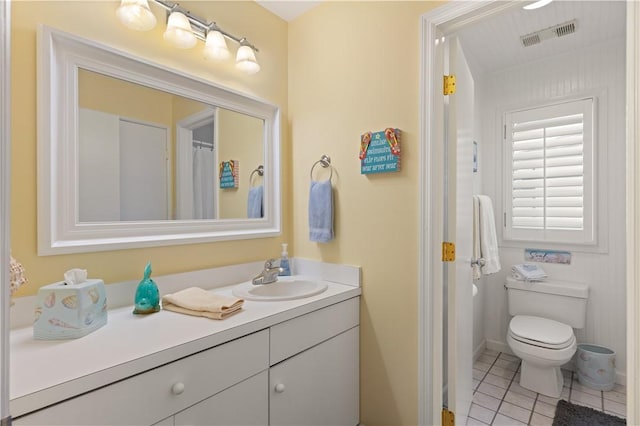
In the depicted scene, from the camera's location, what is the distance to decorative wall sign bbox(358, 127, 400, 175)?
61.1 inches

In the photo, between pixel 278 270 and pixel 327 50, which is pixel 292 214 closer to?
pixel 278 270

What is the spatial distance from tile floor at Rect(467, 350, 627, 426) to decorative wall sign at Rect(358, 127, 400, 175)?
63.4 inches

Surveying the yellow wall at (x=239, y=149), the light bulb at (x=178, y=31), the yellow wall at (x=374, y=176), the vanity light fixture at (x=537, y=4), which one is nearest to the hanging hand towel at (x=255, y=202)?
the yellow wall at (x=239, y=149)

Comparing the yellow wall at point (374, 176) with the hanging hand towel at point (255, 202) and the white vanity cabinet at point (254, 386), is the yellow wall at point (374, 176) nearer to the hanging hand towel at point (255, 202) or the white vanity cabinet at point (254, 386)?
the white vanity cabinet at point (254, 386)

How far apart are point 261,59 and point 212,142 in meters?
0.64

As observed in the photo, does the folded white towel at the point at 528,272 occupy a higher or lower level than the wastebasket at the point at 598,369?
higher

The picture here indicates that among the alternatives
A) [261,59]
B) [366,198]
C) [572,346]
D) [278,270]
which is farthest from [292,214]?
[572,346]

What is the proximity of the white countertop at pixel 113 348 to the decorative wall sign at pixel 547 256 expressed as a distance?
227cm

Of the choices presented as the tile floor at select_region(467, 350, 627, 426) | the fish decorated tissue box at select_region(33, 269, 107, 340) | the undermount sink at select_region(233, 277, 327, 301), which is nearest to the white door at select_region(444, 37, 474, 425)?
the tile floor at select_region(467, 350, 627, 426)

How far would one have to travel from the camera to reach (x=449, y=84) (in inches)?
59.1

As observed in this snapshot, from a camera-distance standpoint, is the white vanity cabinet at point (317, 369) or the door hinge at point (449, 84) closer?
the white vanity cabinet at point (317, 369)

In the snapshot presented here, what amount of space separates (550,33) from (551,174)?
1.03 m

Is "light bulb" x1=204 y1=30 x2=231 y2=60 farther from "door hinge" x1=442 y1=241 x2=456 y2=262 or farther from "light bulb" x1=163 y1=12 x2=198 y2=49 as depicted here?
"door hinge" x1=442 y1=241 x2=456 y2=262

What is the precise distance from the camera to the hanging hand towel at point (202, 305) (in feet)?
3.90
